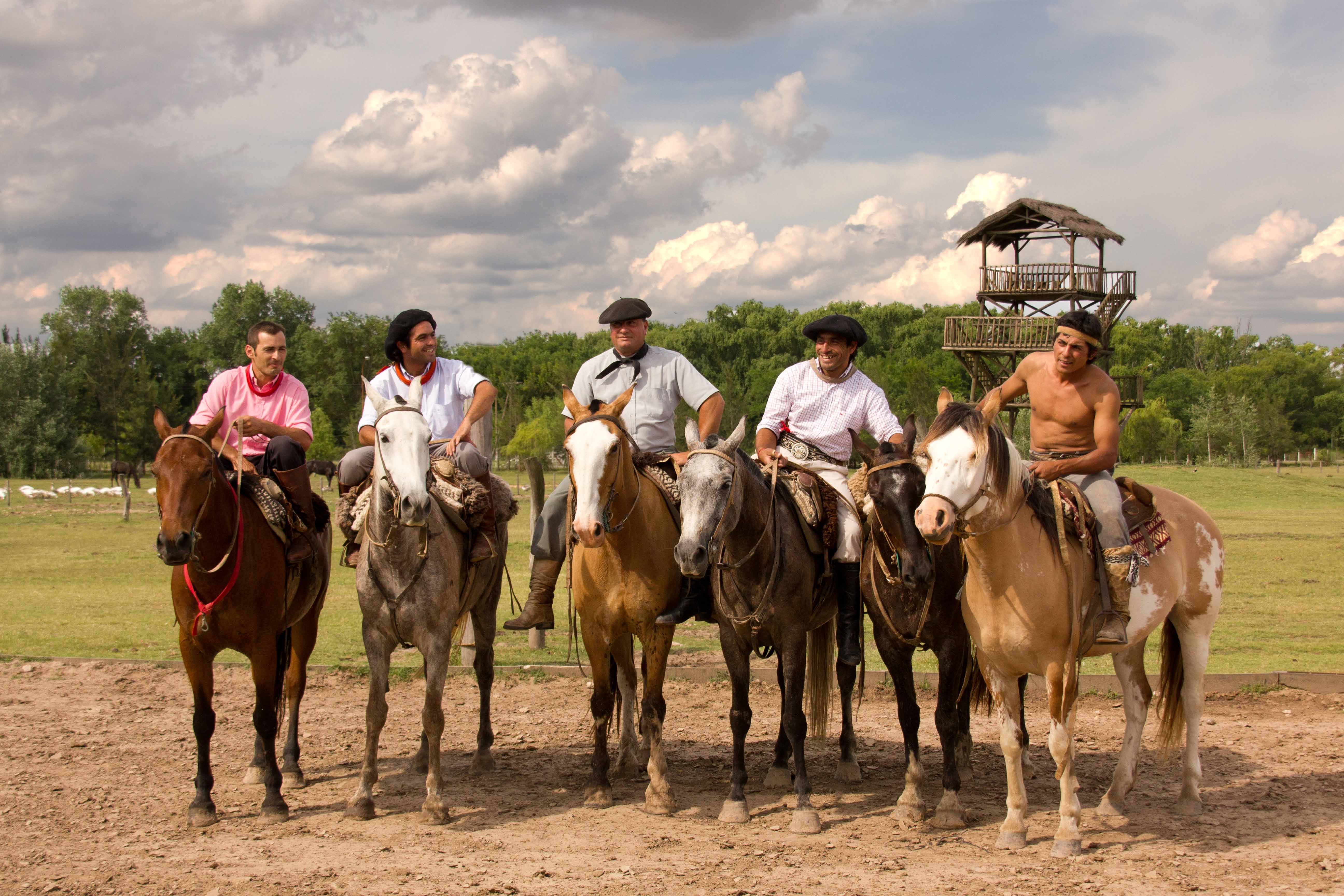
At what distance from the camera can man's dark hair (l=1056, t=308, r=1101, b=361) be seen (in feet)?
18.5

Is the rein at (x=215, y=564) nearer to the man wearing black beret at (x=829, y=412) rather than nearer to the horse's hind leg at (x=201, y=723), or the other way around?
the horse's hind leg at (x=201, y=723)

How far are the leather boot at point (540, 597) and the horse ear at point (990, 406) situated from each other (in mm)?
3087

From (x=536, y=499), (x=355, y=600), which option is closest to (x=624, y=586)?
(x=536, y=499)

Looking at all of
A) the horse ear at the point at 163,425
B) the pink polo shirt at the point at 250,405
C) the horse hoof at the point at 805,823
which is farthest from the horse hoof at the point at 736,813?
the horse ear at the point at 163,425

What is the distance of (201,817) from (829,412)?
458cm

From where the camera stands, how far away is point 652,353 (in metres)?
7.11

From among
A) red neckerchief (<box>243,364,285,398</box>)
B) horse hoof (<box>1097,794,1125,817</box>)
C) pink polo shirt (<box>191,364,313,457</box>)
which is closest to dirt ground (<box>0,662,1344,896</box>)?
horse hoof (<box>1097,794,1125,817</box>)

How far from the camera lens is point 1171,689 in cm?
650

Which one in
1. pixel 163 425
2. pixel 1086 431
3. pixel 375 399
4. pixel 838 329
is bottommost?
pixel 1086 431

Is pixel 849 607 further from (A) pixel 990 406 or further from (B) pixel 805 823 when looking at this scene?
(A) pixel 990 406

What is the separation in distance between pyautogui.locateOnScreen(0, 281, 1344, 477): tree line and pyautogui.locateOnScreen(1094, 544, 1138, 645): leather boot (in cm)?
3716

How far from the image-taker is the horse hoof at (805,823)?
565 centimetres

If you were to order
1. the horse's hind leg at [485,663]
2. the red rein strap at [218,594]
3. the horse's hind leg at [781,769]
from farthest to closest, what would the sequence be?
the horse's hind leg at [485,663] → the horse's hind leg at [781,769] → the red rein strap at [218,594]

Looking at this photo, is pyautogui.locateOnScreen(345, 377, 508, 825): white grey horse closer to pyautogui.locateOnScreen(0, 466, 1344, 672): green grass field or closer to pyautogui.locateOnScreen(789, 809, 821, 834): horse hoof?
pyautogui.locateOnScreen(789, 809, 821, 834): horse hoof
